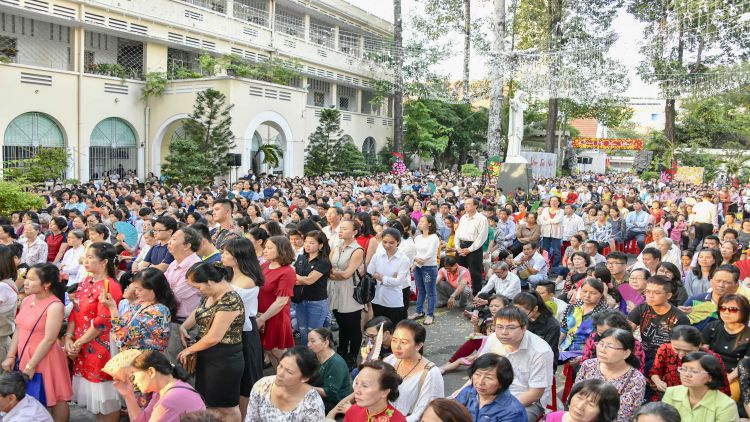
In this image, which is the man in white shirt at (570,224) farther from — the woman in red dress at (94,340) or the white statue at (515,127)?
the white statue at (515,127)

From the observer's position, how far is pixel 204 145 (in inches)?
810

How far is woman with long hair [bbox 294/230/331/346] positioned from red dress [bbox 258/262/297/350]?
0.35 m

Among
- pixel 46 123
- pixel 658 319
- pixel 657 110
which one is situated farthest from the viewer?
pixel 657 110

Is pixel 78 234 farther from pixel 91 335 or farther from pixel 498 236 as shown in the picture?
pixel 498 236

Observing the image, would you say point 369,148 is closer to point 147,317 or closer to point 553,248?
point 553,248

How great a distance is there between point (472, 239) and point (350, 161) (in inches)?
799

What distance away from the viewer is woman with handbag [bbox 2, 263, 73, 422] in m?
4.24

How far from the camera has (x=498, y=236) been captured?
9.95 meters

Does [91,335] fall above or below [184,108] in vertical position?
below

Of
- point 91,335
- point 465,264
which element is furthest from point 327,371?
point 465,264

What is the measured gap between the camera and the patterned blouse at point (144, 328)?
389cm

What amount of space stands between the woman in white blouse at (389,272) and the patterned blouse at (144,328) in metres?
2.60

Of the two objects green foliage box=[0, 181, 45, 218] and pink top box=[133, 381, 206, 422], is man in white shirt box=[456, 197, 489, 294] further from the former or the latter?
green foliage box=[0, 181, 45, 218]

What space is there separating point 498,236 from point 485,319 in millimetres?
4573
